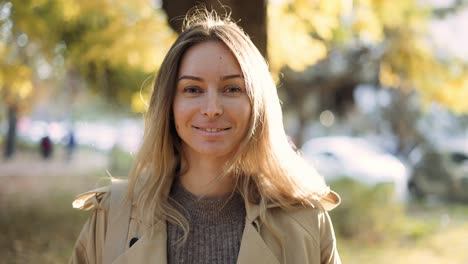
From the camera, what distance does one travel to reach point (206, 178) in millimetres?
2338

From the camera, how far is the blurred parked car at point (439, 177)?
48.6ft

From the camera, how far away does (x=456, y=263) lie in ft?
28.4

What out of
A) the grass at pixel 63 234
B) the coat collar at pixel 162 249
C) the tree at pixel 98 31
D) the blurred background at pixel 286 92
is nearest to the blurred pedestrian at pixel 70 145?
the blurred background at pixel 286 92

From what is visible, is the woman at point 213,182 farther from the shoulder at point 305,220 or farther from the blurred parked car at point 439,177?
the blurred parked car at point 439,177

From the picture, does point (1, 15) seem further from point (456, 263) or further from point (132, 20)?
point (456, 263)

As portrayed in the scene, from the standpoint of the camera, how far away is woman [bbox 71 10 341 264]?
219 centimetres

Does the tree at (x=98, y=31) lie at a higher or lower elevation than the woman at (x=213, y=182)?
higher

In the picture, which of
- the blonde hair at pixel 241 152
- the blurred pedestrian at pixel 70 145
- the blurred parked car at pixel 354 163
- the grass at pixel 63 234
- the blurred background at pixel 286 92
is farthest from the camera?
the blurred pedestrian at pixel 70 145

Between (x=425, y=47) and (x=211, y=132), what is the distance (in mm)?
5810

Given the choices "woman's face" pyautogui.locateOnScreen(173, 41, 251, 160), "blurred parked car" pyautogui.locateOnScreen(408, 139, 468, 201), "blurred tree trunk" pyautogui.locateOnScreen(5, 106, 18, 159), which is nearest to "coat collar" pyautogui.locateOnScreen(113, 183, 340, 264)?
"woman's face" pyautogui.locateOnScreen(173, 41, 251, 160)

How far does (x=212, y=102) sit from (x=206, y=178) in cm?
36

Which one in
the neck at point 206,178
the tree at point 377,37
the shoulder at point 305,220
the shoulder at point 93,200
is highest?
the tree at point 377,37

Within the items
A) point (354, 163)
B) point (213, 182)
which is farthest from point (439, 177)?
point (213, 182)

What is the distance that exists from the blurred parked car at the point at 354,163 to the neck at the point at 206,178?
8364 mm
